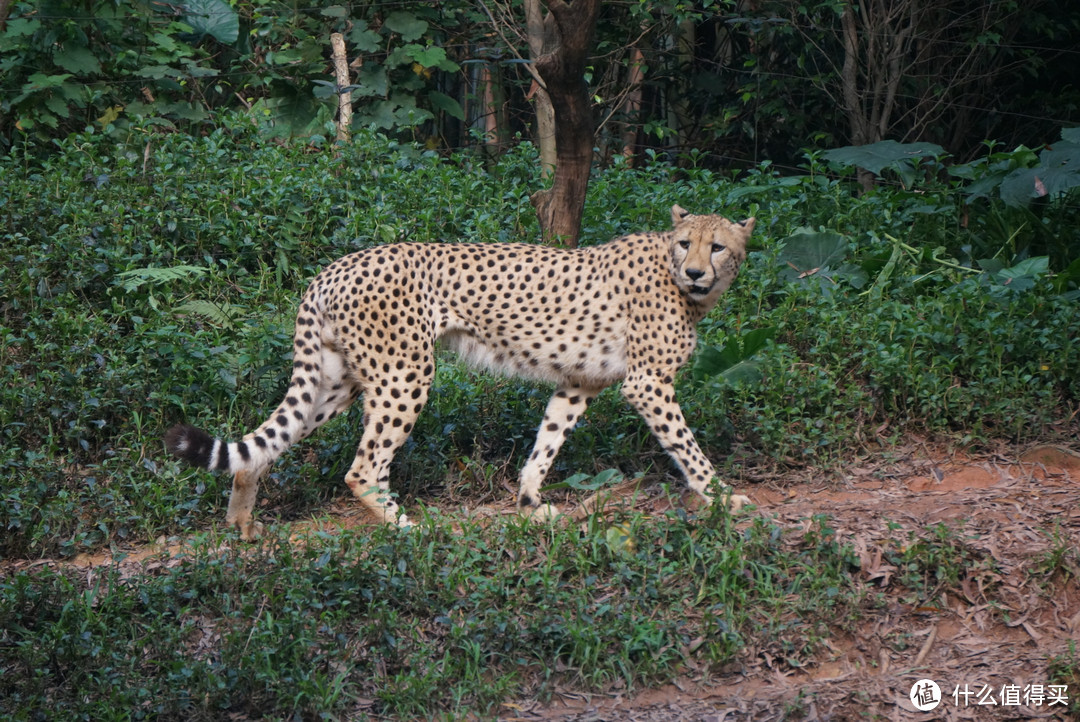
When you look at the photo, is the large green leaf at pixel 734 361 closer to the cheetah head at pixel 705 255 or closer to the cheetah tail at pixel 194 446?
the cheetah head at pixel 705 255

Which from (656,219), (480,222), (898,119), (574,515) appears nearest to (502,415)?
(574,515)

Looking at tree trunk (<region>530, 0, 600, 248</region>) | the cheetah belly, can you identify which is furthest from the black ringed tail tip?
tree trunk (<region>530, 0, 600, 248</region>)

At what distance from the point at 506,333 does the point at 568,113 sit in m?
1.59

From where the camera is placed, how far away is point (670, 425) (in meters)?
5.27

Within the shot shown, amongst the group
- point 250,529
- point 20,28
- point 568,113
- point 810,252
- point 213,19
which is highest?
point 213,19

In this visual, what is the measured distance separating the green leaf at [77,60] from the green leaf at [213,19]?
0.90 metres

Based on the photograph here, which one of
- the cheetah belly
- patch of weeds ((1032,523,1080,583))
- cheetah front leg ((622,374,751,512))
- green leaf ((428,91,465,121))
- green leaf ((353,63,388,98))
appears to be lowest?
patch of weeds ((1032,523,1080,583))

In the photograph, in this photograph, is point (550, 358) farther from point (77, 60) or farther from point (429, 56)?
point (77, 60)

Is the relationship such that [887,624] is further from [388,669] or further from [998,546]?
[388,669]

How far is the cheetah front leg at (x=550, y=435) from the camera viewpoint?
5.46 metres

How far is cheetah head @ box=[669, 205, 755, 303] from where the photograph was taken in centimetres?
523

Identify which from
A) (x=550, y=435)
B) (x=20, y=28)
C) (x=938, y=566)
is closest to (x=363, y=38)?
(x=20, y=28)

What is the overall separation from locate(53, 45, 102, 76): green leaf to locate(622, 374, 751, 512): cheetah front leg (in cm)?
520

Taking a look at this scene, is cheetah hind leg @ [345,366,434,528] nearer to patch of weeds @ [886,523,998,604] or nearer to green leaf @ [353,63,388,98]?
patch of weeds @ [886,523,998,604]
